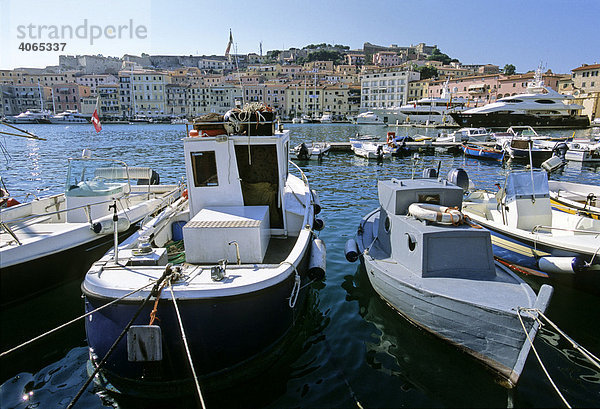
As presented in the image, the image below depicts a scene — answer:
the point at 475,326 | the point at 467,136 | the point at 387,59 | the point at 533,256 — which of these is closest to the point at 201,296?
the point at 475,326

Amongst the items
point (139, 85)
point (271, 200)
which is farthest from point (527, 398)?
point (139, 85)

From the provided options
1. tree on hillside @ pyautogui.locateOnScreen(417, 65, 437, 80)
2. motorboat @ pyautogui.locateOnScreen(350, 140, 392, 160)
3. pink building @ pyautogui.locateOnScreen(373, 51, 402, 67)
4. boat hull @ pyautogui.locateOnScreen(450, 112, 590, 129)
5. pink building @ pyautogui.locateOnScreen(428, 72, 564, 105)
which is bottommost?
motorboat @ pyautogui.locateOnScreen(350, 140, 392, 160)

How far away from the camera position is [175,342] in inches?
181

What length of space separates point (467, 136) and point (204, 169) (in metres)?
44.3

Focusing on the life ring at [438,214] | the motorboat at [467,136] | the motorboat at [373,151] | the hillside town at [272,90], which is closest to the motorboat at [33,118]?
the hillside town at [272,90]

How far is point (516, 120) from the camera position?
61281mm

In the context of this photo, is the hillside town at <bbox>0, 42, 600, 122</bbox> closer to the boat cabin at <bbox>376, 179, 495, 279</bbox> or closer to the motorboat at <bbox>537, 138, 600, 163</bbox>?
the motorboat at <bbox>537, 138, 600, 163</bbox>

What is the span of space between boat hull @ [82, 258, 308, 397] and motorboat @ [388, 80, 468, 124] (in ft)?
261

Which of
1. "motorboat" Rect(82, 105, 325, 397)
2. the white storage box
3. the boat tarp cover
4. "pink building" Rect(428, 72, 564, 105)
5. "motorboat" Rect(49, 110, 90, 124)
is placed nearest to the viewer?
"motorboat" Rect(82, 105, 325, 397)

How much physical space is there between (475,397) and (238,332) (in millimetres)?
3654

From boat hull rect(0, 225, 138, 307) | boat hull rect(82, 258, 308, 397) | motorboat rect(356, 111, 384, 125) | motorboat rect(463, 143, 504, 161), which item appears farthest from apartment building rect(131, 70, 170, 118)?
boat hull rect(82, 258, 308, 397)

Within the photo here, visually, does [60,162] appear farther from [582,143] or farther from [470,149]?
[582,143]

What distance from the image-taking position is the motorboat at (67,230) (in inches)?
281

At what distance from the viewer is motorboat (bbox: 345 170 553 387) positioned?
17.1ft
